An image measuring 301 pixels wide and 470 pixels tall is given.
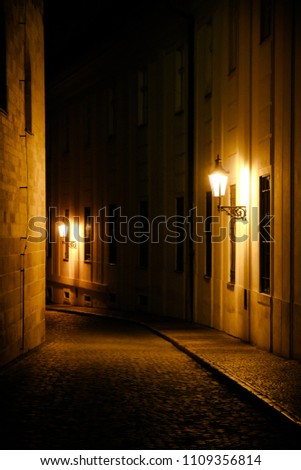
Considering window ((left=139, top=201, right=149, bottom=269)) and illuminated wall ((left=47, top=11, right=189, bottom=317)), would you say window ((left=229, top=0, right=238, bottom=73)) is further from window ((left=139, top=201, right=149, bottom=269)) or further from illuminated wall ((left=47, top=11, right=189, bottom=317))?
window ((left=139, top=201, right=149, bottom=269))

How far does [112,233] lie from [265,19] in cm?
1459

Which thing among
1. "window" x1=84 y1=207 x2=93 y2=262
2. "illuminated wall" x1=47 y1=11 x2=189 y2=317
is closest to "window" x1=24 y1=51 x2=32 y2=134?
"illuminated wall" x1=47 y1=11 x2=189 y2=317

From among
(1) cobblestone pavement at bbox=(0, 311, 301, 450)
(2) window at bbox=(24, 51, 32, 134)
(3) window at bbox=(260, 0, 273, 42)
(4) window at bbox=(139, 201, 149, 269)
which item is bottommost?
(1) cobblestone pavement at bbox=(0, 311, 301, 450)

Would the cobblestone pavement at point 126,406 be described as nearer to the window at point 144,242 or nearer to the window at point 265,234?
the window at point 265,234

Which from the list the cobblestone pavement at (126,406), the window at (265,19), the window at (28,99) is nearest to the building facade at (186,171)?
the window at (265,19)

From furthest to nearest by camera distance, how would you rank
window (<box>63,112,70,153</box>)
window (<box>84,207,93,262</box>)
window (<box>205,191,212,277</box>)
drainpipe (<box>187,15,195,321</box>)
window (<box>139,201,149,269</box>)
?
1. window (<box>63,112,70,153</box>)
2. window (<box>84,207,93,262</box>)
3. window (<box>139,201,149,269</box>)
4. drainpipe (<box>187,15,195,321</box>)
5. window (<box>205,191,212,277</box>)

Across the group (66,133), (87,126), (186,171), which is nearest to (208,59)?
(186,171)

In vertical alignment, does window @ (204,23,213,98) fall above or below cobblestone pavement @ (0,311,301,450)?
above

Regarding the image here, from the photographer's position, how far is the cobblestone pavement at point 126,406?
8.29 metres

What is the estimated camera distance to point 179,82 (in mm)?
24125

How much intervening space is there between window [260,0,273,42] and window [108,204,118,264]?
13.9 metres

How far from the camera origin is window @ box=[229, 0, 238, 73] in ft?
60.8

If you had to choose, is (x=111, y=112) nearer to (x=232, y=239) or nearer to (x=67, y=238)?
(x=67, y=238)

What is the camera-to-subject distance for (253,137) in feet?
53.8
